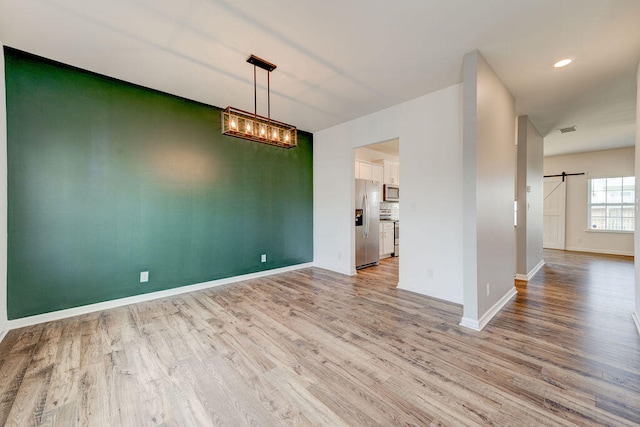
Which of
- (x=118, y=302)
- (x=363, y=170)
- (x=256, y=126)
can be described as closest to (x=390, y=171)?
(x=363, y=170)

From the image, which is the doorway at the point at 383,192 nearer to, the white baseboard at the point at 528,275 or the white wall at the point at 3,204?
the white baseboard at the point at 528,275

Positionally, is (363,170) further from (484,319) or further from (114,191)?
(114,191)

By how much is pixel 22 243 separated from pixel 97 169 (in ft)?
3.43

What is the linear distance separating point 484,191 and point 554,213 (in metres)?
6.90

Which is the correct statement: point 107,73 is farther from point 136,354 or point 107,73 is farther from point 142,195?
point 136,354

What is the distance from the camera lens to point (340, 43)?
2.53 meters

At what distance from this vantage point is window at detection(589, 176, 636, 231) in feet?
21.6

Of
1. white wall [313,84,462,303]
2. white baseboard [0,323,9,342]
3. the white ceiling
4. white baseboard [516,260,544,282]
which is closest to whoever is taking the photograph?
the white ceiling

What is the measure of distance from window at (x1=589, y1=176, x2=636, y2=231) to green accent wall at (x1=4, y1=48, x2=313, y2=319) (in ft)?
29.2

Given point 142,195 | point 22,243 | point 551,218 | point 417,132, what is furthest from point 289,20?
point 551,218

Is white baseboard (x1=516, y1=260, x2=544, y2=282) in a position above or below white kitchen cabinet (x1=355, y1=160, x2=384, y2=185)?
below

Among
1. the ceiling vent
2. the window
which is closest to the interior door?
the window

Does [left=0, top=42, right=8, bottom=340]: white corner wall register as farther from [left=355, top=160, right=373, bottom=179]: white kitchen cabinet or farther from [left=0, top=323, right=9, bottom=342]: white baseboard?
[left=355, top=160, right=373, bottom=179]: white kitchen cabinet

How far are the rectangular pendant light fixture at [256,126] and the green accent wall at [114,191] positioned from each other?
159cm
